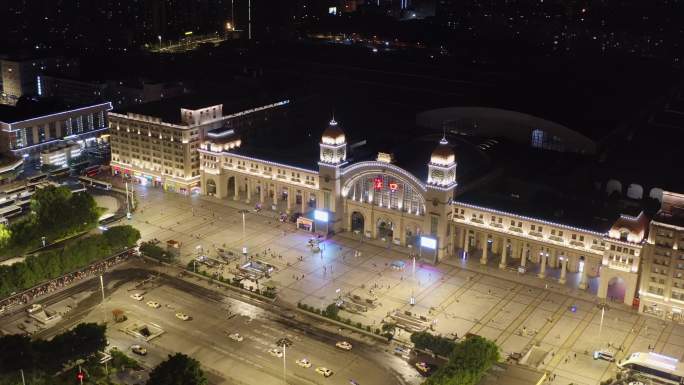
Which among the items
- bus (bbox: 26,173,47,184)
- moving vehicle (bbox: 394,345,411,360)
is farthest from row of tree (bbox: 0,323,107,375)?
bus (bbox: 26,173,47,184)

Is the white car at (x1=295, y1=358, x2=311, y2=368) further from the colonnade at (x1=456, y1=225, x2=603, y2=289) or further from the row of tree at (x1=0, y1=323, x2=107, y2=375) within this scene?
the colonnade at (x1=456, y1=225, x2=603, y2=289)

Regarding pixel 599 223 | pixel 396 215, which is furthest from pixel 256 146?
pixel 599 223

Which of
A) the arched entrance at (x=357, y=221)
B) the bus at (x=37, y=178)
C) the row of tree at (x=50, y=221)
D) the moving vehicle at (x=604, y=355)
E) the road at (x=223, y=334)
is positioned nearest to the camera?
the road at (x=223, y=334)

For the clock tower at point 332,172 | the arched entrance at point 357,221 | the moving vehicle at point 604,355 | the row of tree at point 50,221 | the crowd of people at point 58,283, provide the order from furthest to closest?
the arched entrance at point 357,221 < the clock tower at point 332,172 < the row of tree at point 50,221 < the crowd of people at point 58,283 < the moving vehicle at point 604,355

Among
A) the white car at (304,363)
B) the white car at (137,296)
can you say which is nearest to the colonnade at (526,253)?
the white car at (304,363)

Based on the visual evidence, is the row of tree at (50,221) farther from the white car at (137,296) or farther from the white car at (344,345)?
the white car at (344,345)

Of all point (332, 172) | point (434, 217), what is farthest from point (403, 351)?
point (332, 172)

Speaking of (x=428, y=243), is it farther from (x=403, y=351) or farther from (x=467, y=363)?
(x=467, y=363)

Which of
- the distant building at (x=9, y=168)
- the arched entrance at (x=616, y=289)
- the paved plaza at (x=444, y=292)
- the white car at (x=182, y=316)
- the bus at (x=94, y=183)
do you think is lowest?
the white car at (x=182, y=316)
